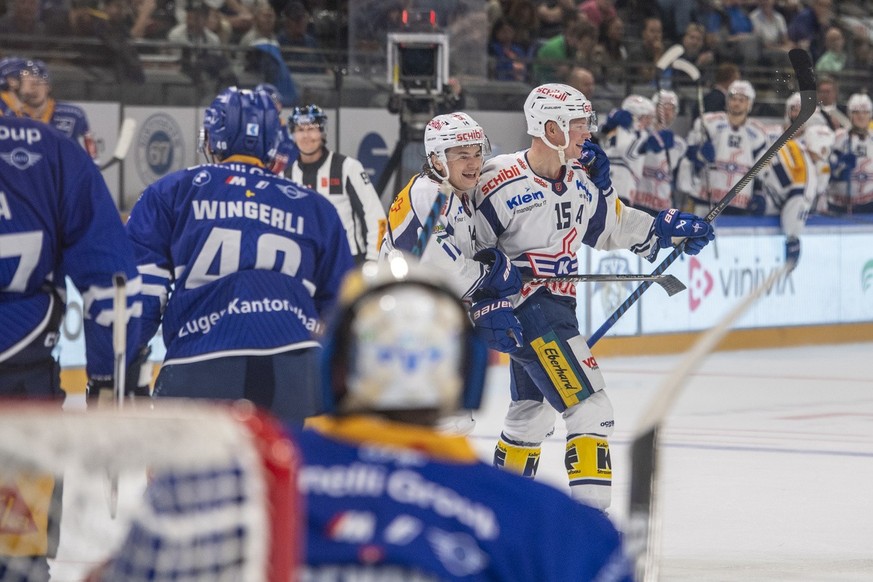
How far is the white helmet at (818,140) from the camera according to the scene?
1296cm

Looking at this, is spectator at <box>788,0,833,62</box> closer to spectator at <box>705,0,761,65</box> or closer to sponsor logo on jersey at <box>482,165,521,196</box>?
spectator at <box>705,0,761,65</box>

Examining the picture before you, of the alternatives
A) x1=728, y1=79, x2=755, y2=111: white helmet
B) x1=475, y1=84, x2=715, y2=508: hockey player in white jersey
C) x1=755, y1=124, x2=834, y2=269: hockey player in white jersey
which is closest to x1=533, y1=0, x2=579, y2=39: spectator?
x1=728, y1=79, x2=755, y2=111: white helmet

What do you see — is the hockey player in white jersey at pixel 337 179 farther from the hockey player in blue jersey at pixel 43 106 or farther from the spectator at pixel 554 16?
the spectator at pixel 554 16

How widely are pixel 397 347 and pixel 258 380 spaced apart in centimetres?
229

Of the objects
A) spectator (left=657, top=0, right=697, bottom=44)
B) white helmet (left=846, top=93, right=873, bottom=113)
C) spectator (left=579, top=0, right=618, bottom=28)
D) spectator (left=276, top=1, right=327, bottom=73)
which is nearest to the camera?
spectator (left=276, top=1, right=327, bottom=73)

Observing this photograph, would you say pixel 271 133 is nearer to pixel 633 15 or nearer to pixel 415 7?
pixel 415 7

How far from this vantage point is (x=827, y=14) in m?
15.3

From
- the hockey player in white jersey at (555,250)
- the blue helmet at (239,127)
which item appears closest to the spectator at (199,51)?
the hockey player in white jersey at (555,250)

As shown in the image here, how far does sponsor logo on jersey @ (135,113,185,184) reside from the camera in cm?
980

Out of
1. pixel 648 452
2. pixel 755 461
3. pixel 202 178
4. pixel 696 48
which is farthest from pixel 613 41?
pixel 648 452

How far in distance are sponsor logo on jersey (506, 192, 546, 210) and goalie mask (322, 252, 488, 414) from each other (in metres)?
3.78

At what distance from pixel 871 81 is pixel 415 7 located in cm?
562

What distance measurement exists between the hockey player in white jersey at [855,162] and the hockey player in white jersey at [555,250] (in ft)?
25.3

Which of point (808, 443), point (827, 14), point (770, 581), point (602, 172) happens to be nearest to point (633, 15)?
point (827, 14)
